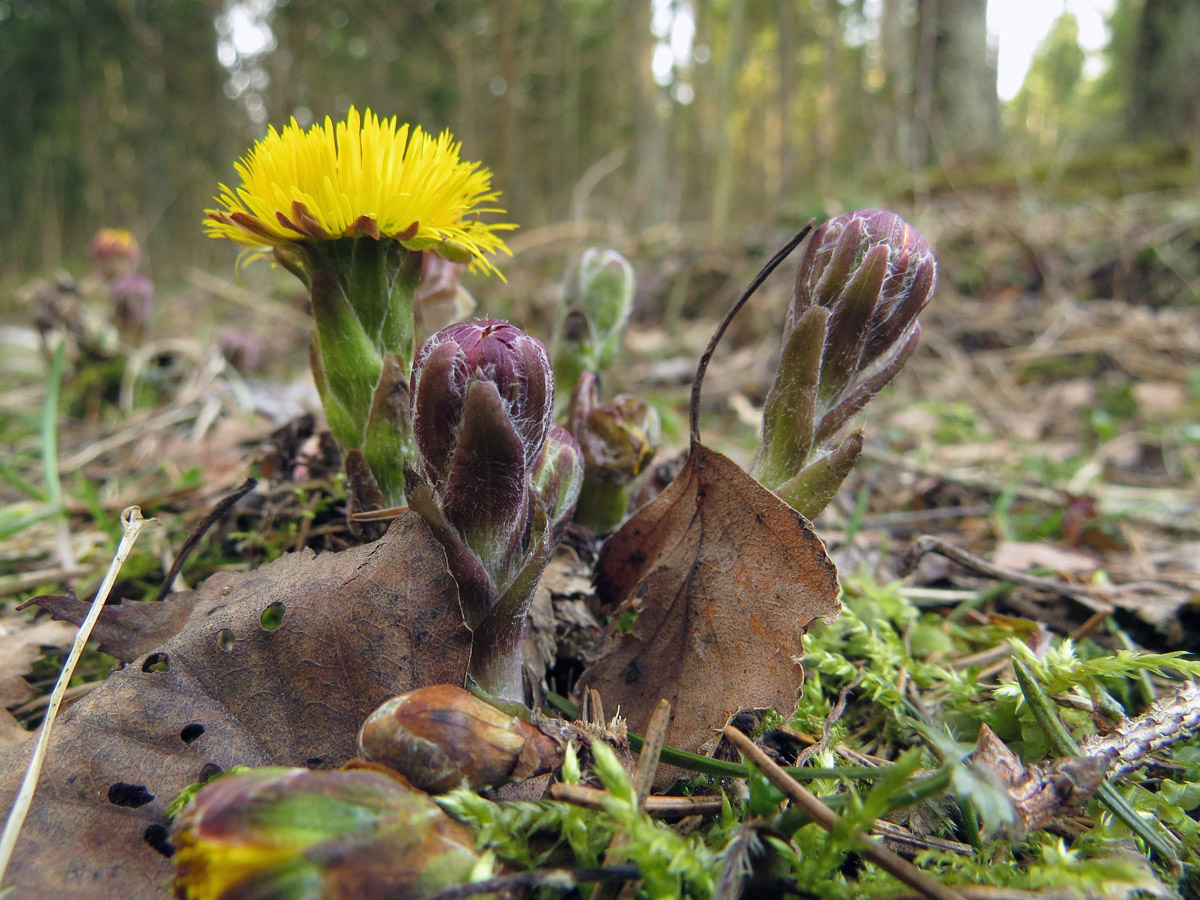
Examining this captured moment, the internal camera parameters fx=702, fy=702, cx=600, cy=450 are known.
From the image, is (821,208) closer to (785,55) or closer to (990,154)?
(785,55)

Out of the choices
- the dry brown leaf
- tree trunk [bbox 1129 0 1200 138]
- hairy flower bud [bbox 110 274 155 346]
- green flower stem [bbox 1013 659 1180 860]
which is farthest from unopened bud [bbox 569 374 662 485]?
tree trunk [bbox 1129 0 1200 138]

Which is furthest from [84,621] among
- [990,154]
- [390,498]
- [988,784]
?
[990,154]

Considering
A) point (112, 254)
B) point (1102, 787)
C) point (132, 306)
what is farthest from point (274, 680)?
point (112, 254)

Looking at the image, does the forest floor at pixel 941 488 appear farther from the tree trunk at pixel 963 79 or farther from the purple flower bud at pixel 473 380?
the tree trunk at pixel 963 79

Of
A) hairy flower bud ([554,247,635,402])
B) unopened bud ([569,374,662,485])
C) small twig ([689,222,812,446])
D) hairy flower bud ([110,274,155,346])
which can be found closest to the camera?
small twig ([689,222,812,446])

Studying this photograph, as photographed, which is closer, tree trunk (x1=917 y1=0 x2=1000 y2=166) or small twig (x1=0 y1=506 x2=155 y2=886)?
small twig (x1=0 y1=506 x2=155 y2=886)

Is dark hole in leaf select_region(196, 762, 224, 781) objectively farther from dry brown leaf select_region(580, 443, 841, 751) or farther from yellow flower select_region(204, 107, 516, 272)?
yellow flower select_region(204, 107, 516, 272)

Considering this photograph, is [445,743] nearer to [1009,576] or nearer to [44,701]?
[44,701]

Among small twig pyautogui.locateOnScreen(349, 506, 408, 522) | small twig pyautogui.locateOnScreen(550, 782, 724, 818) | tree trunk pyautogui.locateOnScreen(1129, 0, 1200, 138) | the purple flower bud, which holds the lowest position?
small twig pyautogui.locateOnScreen(550, 782, 724, 818)
